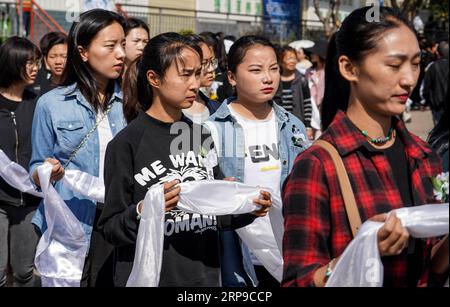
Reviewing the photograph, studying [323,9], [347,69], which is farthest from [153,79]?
[323,9]

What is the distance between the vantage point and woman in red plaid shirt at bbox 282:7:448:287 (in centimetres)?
234

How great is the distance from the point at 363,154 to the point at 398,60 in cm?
30

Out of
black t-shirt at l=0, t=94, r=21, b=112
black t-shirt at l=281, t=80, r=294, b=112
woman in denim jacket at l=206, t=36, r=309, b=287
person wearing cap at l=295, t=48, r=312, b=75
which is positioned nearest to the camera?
woman in denim jacket at l=206, t=36, r=309, b=287

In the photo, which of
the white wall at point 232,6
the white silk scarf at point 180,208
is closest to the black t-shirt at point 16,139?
the white silk scarf at point 180,208

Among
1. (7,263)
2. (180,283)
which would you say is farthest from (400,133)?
(7,263)

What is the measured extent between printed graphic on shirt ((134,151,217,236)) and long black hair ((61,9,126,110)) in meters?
1.06

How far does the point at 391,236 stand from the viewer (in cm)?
218

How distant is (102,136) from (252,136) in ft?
2.85

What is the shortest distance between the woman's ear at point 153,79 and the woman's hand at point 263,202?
0.75m

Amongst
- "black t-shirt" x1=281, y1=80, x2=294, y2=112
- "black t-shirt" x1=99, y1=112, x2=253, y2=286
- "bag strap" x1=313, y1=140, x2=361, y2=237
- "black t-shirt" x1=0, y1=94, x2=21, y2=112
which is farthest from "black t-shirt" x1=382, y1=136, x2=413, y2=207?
"black t-shirt" x1=281, y1=80, x2=294, y2=112

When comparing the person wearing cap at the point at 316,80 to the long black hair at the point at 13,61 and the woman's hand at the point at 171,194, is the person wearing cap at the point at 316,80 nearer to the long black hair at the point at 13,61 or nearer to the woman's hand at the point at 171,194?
the long black hair at the point at 13,61

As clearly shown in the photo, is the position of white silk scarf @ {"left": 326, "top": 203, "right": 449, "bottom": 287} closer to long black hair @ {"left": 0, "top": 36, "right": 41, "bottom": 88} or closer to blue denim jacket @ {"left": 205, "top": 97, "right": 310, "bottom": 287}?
blue denim jacket @ {"left": 205, "top": 97, "right": 310, "bottom": 287}

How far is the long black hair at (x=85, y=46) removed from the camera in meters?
4.52

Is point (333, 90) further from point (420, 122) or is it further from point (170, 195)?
point (420, 122)
